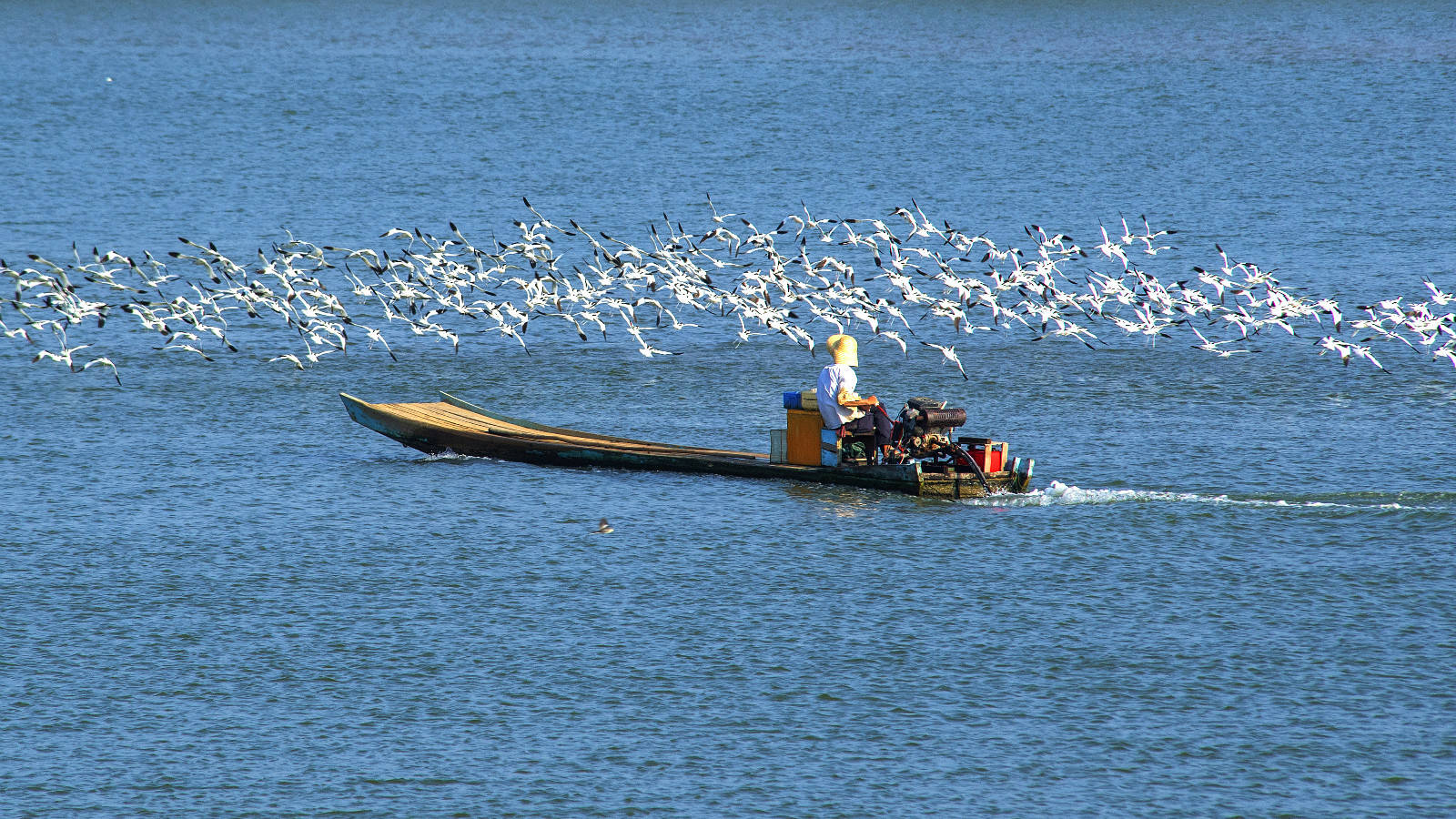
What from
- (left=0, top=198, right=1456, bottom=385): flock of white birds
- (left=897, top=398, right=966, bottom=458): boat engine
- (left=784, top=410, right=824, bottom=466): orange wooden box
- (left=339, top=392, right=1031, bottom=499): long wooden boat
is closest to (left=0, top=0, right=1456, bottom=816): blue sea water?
(left=339, top=392, right=1031, bottom=499): long wooden boat

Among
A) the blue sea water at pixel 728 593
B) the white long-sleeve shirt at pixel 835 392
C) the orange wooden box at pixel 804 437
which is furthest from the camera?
the orange wooden box at pixel 804 437

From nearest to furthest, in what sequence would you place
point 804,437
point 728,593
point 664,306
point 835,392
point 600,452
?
point 728,593, point 835,392, point 804,437, point 600,452, point 664,306

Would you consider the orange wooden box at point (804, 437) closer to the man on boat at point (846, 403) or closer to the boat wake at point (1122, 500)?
the man on boat at point (846, 403)

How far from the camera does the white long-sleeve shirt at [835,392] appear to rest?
76.2 feet

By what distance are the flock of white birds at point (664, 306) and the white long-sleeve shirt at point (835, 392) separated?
1125 cm

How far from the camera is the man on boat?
75.7ft

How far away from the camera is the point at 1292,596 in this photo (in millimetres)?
19953

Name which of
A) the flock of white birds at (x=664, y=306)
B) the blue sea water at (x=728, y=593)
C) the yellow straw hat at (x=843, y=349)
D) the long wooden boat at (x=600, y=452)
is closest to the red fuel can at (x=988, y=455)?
the long wooden boat at (x=600, y=452)

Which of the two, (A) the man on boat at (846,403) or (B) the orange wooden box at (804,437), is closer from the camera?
(A) the man on boat at (846,403)

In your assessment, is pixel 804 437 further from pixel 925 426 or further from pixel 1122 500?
pixel 1122 500

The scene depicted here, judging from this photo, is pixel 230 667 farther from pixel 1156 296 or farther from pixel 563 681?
pixel 1156 296

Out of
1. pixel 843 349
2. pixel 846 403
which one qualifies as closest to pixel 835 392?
pixel 846 403

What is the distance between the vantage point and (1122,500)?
78.0ft

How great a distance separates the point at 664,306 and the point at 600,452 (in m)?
17.2
